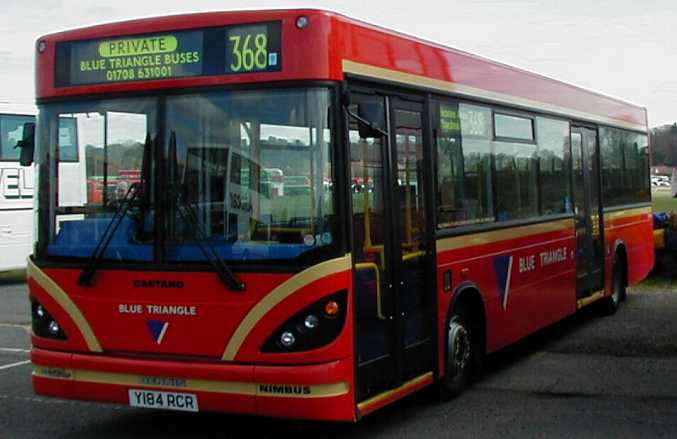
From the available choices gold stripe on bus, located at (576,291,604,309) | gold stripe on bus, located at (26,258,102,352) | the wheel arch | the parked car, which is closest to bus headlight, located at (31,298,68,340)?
gold stripe on bus, located at (26,258,102,352)

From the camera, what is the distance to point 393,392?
26.8ft

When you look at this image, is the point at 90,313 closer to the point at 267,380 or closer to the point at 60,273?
the point at 60,273

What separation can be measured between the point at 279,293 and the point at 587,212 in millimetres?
7630

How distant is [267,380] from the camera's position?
23.8 ft

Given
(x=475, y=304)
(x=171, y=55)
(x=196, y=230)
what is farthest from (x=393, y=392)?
(x=171, y=55)

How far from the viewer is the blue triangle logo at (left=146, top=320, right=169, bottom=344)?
7598mm

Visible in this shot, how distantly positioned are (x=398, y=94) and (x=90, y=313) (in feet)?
9.15

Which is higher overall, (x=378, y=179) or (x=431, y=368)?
(x=378, y=179)

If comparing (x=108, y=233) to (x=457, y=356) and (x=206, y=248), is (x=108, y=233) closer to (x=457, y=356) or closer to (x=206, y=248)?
(x=206, y=248)

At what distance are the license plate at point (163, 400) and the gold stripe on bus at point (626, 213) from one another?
8.75 metres

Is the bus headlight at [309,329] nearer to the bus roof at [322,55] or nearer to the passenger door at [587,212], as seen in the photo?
the bus roof at [322,55]

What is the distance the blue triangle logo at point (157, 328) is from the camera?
7598mm

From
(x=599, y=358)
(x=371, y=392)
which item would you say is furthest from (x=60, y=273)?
(x=599, y=358)

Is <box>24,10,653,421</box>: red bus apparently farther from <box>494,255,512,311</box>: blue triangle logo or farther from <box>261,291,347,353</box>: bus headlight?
<box>494,255,512,311</box>: blue triangle logo
